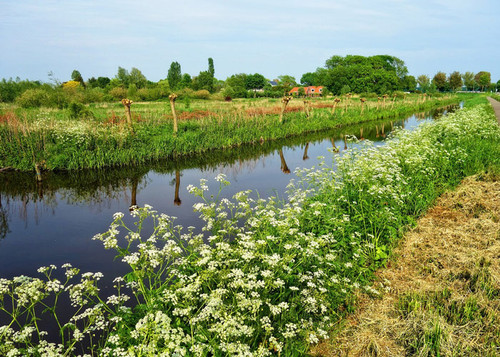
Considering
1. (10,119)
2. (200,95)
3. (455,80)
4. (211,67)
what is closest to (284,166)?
(10,119)

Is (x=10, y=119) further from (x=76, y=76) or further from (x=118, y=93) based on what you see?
(x=76, y=76)

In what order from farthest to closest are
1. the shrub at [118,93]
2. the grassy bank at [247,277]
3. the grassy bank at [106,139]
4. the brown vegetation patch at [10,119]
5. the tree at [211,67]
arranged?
the tree at [211,67] → the shrub at [118,93] → the brown vegetation patch at [10,119] → the grassy bank at [106,139] → the grassy bank at [247,277]

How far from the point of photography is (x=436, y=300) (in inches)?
176

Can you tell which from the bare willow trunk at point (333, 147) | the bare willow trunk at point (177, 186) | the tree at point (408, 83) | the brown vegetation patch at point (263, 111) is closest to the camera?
the bare willow trunk at point (333, 147)

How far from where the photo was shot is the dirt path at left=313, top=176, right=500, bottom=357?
12.1 feet

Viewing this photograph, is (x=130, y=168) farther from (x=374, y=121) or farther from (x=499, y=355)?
(x=374, y=121)

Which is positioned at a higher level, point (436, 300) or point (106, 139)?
point (106, 139)

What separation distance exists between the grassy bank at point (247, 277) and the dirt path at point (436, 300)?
29 cm

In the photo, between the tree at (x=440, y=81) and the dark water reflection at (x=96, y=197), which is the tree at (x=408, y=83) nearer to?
the tree at (x=440, y=81)

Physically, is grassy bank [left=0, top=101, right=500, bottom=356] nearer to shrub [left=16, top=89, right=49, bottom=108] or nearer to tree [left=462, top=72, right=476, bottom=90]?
shrub [left=16, top=89, right=49, bottom=108]

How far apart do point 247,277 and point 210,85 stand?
8992 centimetres

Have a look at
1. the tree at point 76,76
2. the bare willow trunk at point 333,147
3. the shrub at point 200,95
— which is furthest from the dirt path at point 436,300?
the tree at point 76,76

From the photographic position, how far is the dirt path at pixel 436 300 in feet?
12.1

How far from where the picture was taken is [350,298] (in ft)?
15.6
